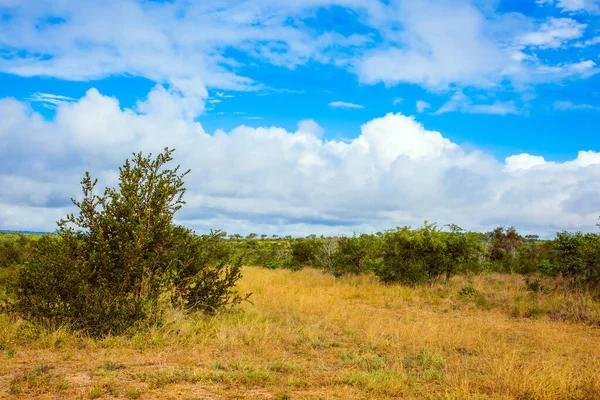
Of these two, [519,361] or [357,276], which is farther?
[357,276]

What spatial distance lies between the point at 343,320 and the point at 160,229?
17.7ft

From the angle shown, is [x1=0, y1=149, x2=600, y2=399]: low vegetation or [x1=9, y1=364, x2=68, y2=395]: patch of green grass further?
[x1=0, y1=149, x2=600, y2=399]: low vegetation

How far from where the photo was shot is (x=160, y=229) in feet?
31.3

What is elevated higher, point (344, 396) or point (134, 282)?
point (134, 282)

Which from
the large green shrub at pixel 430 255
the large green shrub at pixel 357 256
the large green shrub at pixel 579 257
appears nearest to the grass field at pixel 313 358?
the large green shrub at pixel 579 257

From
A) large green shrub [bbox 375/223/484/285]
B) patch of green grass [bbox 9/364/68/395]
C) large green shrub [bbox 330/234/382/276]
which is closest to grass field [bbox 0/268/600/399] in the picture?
patch of green grass [bbox 9/364/68/395]

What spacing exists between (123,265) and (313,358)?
Answer: 436cm

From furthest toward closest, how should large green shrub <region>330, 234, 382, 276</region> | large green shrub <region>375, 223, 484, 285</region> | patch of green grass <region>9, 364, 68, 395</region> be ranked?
large green shrub <region>330, 234, 382, 276</region> → large green shrub <region>375, 223, 484, 285</region> → patch of green grass <region>9, 364, 68, 395</region>

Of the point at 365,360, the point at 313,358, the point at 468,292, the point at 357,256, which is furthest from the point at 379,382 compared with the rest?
the point at 357,256

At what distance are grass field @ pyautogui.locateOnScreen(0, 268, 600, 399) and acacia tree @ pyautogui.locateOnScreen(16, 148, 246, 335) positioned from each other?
0.50 m

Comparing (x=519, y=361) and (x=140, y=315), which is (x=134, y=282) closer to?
(x=140, y=315)

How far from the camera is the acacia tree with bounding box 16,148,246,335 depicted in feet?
27.6

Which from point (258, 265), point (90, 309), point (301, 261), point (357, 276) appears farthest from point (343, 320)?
point (258, 265)

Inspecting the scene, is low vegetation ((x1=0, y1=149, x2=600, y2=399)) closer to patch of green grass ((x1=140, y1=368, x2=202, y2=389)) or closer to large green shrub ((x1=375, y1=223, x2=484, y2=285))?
patch of green grass ((x1=140, y1=368, x2=202, y2=389))
